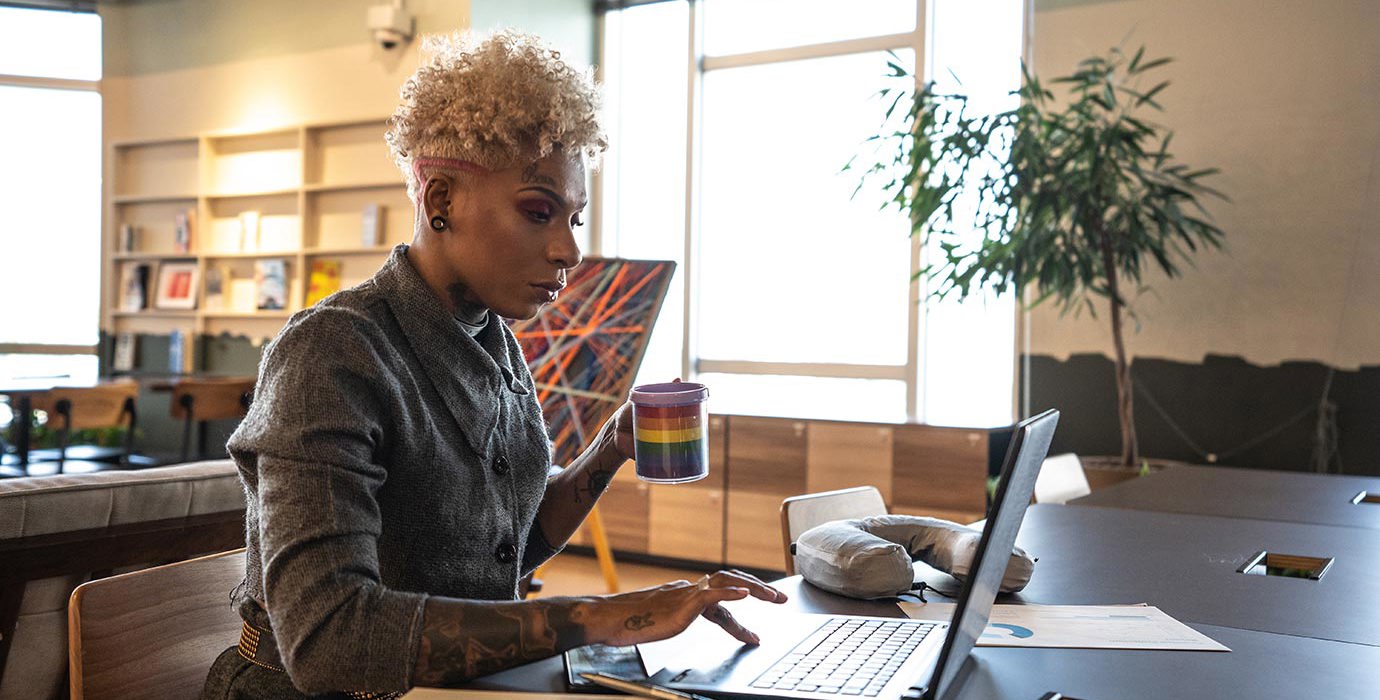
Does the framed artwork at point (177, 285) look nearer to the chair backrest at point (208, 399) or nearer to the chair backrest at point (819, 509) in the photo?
the chair backrest at point (208, 399)

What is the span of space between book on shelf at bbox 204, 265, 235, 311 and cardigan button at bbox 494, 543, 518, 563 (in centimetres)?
624

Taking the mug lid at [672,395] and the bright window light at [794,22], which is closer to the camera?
the mug lid at [672,395]

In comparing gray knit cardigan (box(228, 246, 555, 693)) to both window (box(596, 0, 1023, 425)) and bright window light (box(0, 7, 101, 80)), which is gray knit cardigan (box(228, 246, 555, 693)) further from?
bright window light (box(0, 7, 101, 80))

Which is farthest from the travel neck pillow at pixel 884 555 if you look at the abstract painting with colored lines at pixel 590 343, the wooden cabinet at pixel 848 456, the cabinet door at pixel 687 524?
the cabinet door at pixel 687 524

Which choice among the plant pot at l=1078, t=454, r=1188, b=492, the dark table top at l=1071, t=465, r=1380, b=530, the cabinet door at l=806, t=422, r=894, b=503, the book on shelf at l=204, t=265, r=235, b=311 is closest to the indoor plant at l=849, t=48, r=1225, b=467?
the plant pot at l=1078, t=454, r=1188, b=492

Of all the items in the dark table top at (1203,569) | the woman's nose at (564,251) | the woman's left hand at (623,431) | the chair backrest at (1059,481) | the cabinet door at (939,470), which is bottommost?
the cabinet door at (939,470)

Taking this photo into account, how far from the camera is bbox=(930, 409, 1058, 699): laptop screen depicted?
956 millimetres

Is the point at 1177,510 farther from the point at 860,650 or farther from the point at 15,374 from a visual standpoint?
the point at 15,374

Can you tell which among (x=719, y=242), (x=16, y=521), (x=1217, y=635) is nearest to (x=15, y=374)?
(x=719, y=242)

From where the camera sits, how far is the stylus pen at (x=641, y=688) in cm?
100

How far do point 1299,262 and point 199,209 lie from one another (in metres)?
6.17

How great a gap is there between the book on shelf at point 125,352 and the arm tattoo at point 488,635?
719 centimetres

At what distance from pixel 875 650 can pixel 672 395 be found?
1.26ft

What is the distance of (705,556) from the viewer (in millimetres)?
5047
